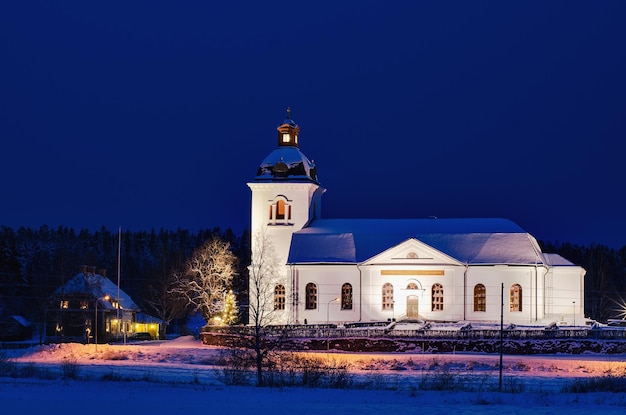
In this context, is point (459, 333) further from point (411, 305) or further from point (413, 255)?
point (413, 255)

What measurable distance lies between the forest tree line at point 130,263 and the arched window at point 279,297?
10.2 metres

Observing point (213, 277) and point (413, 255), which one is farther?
point (213, 277)

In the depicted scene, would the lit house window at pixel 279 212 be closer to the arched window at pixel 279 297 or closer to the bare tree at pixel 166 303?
the arched window at pixel 279 297

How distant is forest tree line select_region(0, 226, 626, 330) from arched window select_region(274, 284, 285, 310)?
400 inches

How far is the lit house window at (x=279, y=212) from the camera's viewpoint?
7269 cm

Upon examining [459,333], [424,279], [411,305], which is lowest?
[459,333]

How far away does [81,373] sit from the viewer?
135ft

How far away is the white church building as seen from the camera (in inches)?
2657

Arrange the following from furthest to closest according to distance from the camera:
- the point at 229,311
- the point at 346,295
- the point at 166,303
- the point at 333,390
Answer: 1. the point at 166,303
2. the point at 346,295
3. the point at 229,311
4. the point at 333,390

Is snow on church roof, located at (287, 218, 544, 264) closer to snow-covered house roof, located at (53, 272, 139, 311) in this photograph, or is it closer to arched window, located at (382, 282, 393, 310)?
arched window, located at (382, 282, 393, 310)

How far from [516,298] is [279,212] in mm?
18005

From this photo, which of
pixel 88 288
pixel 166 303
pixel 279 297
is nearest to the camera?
pixel 279 297

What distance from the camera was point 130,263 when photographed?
13162 centimetres

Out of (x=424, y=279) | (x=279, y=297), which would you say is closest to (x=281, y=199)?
(x=279, y=297)
